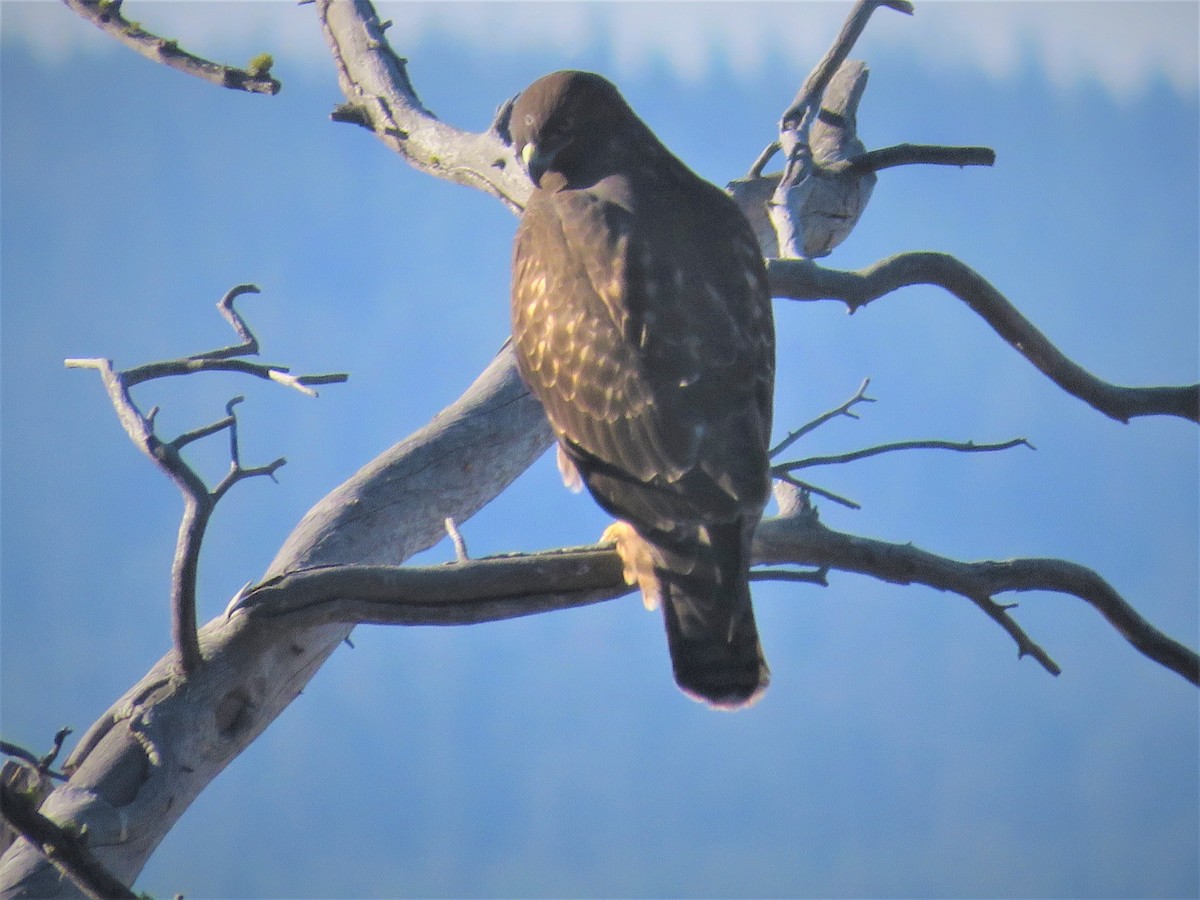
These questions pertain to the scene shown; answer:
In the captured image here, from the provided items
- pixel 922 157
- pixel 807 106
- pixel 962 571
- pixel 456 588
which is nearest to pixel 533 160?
pixel 807 106

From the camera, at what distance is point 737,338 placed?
2375 mm

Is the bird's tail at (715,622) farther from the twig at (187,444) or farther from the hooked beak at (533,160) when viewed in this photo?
the hooked beak at (533,160)

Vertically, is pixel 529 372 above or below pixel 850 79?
below

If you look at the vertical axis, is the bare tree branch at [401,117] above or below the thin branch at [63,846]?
above

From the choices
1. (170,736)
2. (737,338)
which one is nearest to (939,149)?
(737,338)

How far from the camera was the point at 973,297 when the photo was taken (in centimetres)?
286

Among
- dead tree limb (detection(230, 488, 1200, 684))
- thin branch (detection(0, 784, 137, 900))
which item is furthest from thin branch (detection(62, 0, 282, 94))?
thin branch (detection(0, 784, 137, 900))

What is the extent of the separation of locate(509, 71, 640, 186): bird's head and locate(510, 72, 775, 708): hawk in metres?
0.07

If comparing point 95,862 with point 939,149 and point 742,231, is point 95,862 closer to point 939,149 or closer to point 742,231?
point 742,231

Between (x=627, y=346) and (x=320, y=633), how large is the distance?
3.22 feet

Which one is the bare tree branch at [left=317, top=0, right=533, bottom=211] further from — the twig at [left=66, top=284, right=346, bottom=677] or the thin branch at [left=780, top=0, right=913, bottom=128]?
the twig at [left=66, top=284, right=346, bottom=677]

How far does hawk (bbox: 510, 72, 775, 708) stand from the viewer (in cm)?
216

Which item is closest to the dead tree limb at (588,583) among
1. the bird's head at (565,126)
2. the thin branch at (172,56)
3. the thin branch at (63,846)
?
the thin branch at (63,846)

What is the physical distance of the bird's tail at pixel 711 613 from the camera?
7.03 ft
